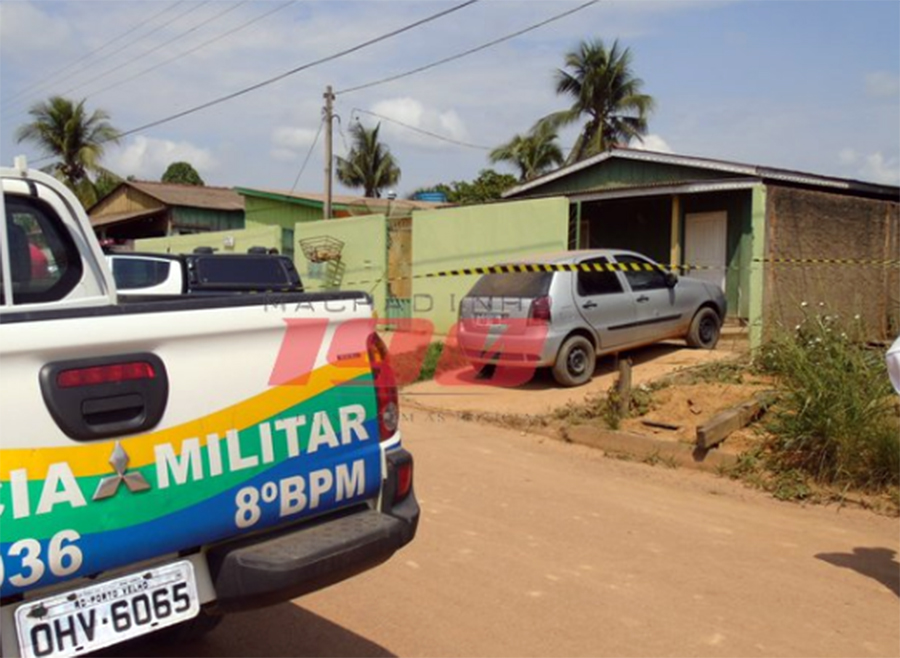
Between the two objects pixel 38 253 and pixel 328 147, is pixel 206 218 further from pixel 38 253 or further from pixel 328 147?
pixel 38 253

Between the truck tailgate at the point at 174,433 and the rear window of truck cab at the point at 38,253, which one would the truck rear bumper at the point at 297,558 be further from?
the rear window of truck cab at the point at 38,253

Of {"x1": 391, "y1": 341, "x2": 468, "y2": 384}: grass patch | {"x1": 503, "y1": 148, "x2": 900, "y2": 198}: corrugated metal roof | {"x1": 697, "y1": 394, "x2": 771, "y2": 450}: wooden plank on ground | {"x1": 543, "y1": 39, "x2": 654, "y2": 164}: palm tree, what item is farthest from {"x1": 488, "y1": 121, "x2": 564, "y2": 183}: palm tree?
{"x1": 697, "y1": 394, "x2": 771, "y2": 450}: wooden plank on ground

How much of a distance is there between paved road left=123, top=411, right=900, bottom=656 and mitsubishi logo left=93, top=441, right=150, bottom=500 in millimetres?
1501

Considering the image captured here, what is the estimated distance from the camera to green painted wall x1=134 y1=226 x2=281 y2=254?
73.4ft

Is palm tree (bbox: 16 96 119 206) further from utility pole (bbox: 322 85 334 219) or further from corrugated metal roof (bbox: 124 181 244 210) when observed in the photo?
utility pole (bbox: 322 85 334 219)

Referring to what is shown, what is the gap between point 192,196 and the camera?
113 ft

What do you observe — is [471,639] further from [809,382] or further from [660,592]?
[809,382]

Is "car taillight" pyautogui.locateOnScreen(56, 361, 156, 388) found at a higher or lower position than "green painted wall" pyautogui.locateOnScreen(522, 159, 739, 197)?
lower

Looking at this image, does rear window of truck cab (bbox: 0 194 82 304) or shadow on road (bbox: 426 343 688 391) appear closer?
rear window of truck cab (bbox: 0 194 82 304)

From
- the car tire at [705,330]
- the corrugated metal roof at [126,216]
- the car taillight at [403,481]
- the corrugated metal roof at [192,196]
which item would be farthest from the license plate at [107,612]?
the corrugated metal roof at [126,216]

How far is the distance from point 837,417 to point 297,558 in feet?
16.1

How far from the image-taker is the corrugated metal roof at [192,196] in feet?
109

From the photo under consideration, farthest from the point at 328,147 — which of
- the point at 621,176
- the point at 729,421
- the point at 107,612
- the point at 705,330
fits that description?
the point at 107,612

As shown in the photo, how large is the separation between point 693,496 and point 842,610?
7.25 ft
